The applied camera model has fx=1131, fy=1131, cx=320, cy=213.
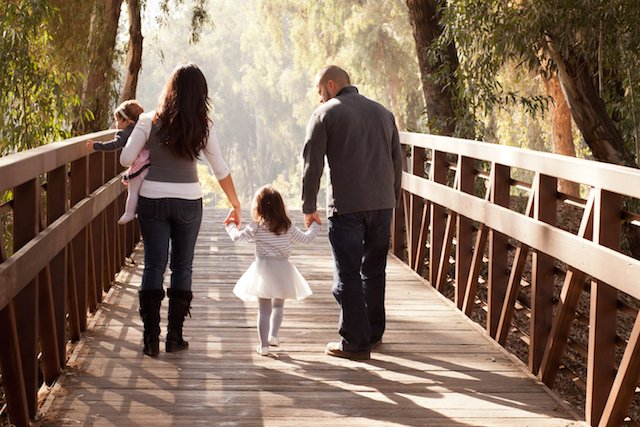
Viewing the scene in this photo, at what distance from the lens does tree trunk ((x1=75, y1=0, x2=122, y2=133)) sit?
14125 mm

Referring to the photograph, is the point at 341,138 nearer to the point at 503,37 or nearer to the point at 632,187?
the point at 632,187

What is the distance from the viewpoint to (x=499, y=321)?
6.82 meters

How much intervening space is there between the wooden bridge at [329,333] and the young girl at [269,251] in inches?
13.7

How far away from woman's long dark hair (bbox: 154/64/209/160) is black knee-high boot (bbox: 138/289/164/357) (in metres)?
0.83

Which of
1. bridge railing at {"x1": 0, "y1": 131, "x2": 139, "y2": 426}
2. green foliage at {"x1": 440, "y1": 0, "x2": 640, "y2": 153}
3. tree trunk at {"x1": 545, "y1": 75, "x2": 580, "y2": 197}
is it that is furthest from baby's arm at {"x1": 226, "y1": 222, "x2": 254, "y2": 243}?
tree trunk at {"x1": 545, "y1": 75, "x2": 580, "y2": 197}

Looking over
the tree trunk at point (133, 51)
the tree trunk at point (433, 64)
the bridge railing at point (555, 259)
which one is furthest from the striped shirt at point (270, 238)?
the tree trunk at point (133, 51)

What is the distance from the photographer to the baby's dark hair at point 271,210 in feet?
20.8

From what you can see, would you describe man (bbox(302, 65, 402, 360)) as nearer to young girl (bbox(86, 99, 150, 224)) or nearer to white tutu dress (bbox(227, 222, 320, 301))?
white tutu dress (bbox(227, 222, 320, 301))

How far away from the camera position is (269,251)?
6.42 metres

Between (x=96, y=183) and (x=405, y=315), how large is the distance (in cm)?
231

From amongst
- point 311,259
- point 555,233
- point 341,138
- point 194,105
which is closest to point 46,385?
point 194,105

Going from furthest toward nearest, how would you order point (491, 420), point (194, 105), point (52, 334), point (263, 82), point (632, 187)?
point (263, 82) < point (194, 105) < point (52, 334) < point (491, 420) < point (632, 187)

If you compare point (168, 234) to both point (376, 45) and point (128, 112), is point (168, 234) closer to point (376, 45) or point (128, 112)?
point (128, 112)

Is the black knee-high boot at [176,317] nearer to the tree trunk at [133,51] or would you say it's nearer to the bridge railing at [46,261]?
the bridge railing at [46,261]
